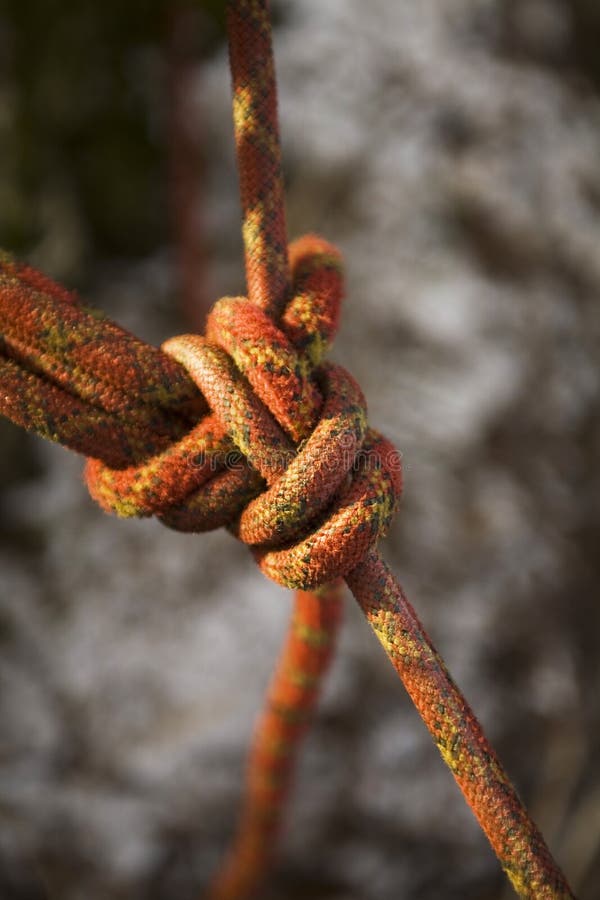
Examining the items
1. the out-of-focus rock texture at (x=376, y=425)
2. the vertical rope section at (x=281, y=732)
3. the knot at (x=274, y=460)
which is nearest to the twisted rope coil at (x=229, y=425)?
the knot at (x=274, y=460)

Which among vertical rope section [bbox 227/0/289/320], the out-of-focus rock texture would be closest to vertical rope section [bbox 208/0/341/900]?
vertical rope section [bbox 227/0/289/320]

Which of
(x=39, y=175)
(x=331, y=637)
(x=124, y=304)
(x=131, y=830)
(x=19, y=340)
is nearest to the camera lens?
(x=19, y=340)

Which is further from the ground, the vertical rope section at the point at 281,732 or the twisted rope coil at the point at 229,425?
the twisted rope coil at the point at 229,425

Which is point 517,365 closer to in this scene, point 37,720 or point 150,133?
point 150,133

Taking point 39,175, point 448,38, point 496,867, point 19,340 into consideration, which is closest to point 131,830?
point 496,867

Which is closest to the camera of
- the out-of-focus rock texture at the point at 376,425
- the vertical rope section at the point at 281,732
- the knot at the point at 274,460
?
the knot at the point at 274,460

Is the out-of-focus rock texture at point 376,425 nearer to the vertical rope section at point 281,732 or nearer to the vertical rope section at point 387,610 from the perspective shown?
the vertical rope section at point 281,732
